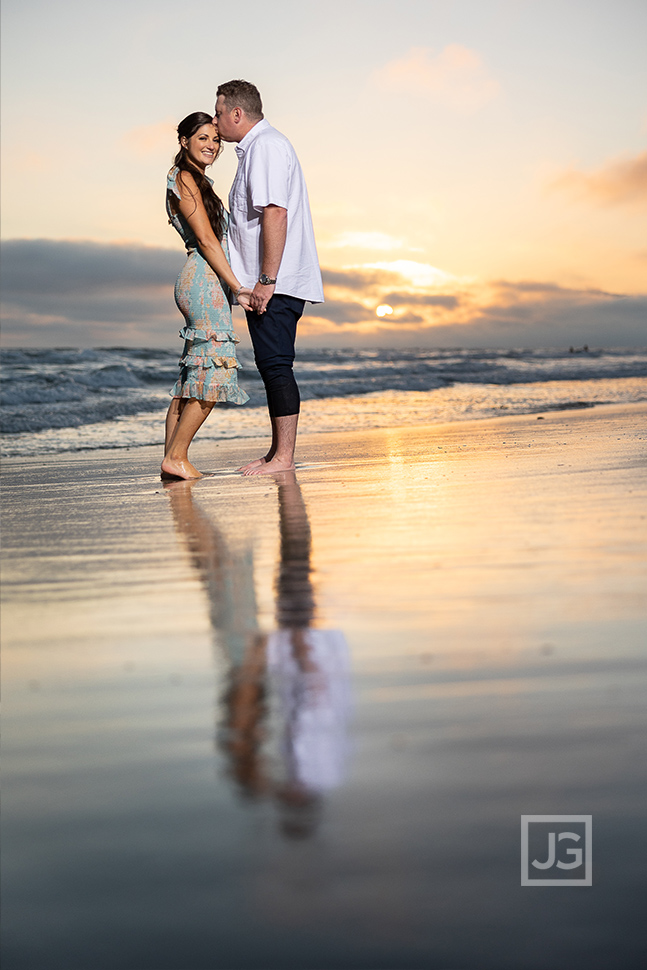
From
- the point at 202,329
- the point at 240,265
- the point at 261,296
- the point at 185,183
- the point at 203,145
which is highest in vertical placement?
the point at 203,145

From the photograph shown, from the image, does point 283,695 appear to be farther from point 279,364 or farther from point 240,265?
point 240,265

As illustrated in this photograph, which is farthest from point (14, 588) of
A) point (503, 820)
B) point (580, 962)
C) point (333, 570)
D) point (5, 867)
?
point (580, 962)

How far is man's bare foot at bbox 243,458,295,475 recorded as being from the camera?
Result: 153 inches

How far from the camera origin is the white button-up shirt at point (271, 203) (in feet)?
12.8

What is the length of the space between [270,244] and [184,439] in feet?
2.94

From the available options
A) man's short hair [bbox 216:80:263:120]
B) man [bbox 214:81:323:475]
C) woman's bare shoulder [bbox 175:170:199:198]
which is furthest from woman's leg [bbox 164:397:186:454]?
man's short hair [bbox 216:80:263:120]

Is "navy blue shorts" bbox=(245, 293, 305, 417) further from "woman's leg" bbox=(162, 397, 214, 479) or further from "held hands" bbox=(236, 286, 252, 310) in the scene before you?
"woman's leg" bbox=(162, 397, 214, 479)

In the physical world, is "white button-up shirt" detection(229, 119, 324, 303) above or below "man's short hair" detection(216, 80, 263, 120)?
below

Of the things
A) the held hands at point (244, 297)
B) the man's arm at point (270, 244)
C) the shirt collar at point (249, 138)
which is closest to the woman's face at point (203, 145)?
the shirt collar at point (249, 138)

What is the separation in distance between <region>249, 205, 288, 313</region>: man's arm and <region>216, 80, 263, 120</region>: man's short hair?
1.47 ft

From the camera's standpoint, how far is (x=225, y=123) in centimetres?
397

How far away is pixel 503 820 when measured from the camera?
2.66 ft

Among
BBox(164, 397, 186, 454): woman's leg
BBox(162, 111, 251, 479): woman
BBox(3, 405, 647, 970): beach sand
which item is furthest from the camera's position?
BBox(164, 397, 186, 454): woman's leg

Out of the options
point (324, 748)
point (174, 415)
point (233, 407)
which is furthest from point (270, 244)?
point (233, 407)
